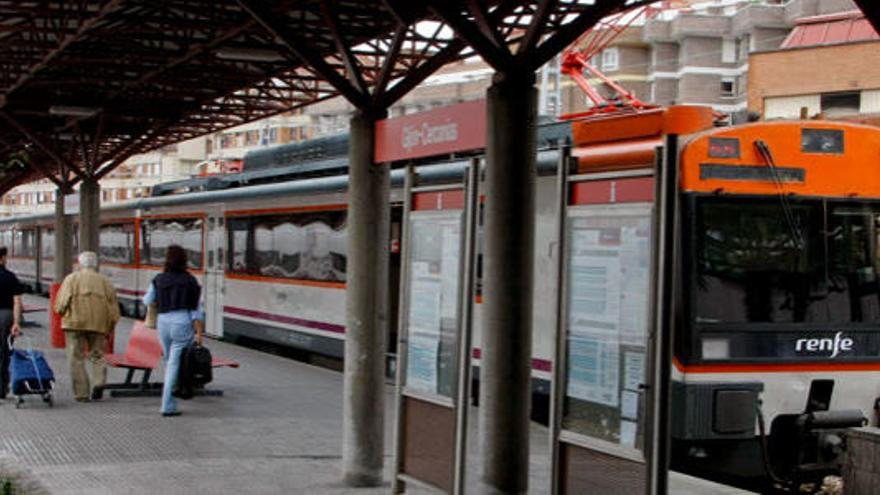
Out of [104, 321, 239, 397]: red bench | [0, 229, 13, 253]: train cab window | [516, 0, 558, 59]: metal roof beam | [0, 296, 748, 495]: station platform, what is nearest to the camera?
[516, 0, 558, 59]: metal roof beam

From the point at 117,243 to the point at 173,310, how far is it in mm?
18312

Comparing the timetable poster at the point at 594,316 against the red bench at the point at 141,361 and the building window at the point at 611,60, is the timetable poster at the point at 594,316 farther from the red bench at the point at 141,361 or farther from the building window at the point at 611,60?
the building window at the point at 611,60

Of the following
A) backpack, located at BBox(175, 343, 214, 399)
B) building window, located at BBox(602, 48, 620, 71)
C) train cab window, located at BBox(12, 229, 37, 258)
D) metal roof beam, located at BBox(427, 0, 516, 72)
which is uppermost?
building window, located at BBox(602, 48, 620, 71)

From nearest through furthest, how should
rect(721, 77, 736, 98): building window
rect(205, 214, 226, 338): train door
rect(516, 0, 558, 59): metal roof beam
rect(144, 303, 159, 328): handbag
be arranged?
rect(516, 0, 558, 59): metal roof beam < rect(144, 303, 159, 328): handbag < rect(205, 214, 226, 338): train door < rect(721, 77, 736, 98): building window

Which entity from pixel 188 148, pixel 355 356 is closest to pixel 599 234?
pixel 355 356

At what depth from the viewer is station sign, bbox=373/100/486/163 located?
755 centimetres

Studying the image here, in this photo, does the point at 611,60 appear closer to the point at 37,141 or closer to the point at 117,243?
the point at 117,243

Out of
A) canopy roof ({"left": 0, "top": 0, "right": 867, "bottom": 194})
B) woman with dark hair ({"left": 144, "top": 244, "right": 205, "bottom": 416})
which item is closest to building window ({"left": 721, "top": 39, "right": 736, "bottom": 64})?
canopy roof ({"left": 0, "top": 0, "right": 867, "bottom": 194})

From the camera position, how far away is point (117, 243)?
98.6ft

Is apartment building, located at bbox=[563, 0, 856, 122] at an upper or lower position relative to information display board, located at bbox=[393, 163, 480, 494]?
upper

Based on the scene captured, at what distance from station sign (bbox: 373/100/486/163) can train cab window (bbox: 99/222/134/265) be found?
68.4 feet

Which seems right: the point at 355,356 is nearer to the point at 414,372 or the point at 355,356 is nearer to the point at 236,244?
the point at 414,372

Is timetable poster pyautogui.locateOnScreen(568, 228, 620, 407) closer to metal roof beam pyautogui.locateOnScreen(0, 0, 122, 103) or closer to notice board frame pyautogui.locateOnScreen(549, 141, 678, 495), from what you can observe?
notice board frame pyautogui.locateOnScreen(549, 141, 678, 495)

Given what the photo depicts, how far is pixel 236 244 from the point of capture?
21250 millimetres
